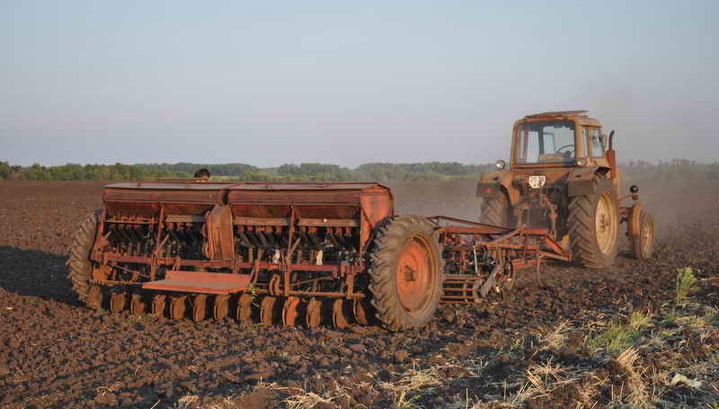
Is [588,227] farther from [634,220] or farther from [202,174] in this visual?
[202,174]

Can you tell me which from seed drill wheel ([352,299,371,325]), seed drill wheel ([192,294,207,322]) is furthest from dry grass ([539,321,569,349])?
seed drill wheel ([192,294,207,322])

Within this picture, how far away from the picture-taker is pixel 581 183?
33.9 ft

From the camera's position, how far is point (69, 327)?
7.28 metres

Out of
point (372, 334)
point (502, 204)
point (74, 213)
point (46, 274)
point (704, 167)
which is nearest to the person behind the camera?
point (372, 334)

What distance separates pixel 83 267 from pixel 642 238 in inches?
336

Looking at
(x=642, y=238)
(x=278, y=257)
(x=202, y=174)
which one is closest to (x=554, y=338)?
(x=278, y=257)

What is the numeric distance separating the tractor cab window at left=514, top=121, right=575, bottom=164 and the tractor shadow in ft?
22.8

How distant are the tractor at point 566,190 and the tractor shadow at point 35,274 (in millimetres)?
6027

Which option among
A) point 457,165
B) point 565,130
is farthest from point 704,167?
point 565,130

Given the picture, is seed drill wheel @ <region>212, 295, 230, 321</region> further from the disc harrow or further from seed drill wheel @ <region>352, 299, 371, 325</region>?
seed drill wheel @ <region>352, 299, 371, 325</region>

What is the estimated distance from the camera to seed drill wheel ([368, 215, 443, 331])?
6785mm

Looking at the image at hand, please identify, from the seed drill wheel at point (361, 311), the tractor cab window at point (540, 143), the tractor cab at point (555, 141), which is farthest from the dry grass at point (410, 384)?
the tractor cab window at point (540, 143)

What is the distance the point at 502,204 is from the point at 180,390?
729cm

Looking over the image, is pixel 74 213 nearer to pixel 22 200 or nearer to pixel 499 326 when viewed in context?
pixel 22 200
